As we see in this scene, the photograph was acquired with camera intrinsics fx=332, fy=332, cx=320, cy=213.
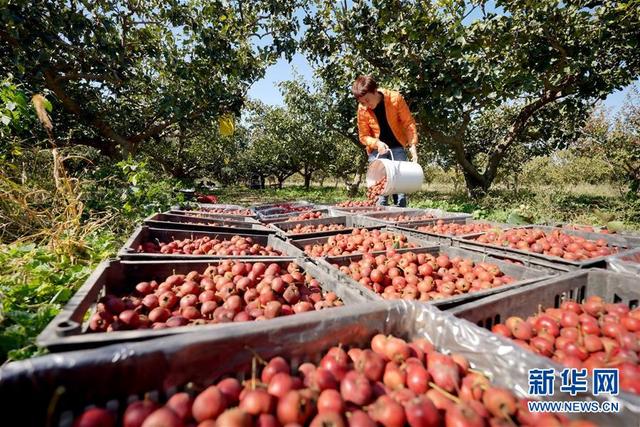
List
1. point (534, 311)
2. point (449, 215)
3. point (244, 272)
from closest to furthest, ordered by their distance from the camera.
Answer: point (534, 311)
point (244, 272)
point (449, 215)

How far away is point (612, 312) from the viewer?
1.62 metres

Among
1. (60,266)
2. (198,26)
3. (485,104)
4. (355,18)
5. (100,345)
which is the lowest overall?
(60,266)

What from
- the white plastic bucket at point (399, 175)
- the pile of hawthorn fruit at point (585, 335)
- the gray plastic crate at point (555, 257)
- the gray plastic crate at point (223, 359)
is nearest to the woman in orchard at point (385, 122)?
the white plastic bucket at point (399, 175)

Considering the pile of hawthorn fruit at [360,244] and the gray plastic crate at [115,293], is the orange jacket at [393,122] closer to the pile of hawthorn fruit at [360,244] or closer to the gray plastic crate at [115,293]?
the pile of hawthorn fruit at [360,244]

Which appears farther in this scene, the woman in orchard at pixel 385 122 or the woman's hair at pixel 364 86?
the woman in orchard at pixel 385 122

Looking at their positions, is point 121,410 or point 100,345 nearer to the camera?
point 121,410

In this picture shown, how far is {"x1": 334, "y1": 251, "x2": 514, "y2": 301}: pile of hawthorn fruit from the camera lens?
81.6 inches

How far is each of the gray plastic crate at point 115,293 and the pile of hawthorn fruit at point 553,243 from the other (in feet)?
6.08

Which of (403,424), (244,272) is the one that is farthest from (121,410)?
(244,272)

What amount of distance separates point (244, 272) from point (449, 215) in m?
3.39

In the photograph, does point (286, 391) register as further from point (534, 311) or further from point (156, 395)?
point (534, 311)

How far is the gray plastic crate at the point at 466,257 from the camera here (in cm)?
158

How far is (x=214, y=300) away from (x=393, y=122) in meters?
4.78

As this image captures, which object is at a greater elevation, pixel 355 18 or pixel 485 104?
pixel 355 18
